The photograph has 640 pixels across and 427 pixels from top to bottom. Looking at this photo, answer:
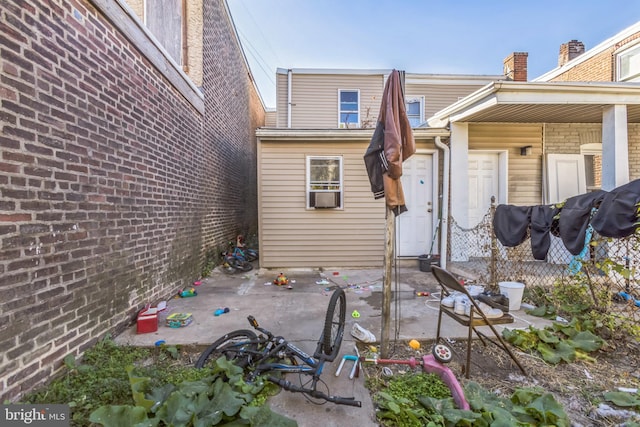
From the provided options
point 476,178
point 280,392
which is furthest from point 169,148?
point 476,178

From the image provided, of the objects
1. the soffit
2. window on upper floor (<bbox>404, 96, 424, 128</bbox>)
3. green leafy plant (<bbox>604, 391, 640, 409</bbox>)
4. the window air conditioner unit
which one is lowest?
green leafy plant (<bbox>604, 391, 640, 409</bbox>)

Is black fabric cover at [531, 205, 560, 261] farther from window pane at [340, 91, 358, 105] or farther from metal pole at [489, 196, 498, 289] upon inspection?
window pane at [340, 91, 358, 105]

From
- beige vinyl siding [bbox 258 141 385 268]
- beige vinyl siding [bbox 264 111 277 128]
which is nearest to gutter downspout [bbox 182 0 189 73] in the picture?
beige vinyl siding [bbox 258 141 385 268]

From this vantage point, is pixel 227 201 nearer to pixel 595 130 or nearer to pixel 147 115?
pixel 147 115

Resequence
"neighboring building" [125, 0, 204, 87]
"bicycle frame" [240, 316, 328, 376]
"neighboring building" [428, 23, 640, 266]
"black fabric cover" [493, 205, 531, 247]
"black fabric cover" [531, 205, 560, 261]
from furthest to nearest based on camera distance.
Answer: "neighboring building" [428, 23, 640, 266]
"neighboring building" [125, 0, 204, 87]
"black fabric cover" [493, 205, 531, 247]
"black fabric cover" [531, 205, 560, 261]
"bicycle frame" [240, 316, 328, 376]

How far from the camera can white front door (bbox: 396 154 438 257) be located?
5914mm

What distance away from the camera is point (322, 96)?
370 inches

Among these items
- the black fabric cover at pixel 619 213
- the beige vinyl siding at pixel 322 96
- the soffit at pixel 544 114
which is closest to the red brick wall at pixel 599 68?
the soffit at pixel 544 114

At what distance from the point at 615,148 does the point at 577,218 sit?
8.61 feet

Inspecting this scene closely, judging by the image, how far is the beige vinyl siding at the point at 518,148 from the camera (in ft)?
18.8

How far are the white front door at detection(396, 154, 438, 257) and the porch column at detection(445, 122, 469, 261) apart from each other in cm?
50

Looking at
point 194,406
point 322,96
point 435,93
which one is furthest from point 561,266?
point 322,96

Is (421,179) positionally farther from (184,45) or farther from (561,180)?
(184,45)

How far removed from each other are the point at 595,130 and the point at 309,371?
752cm
